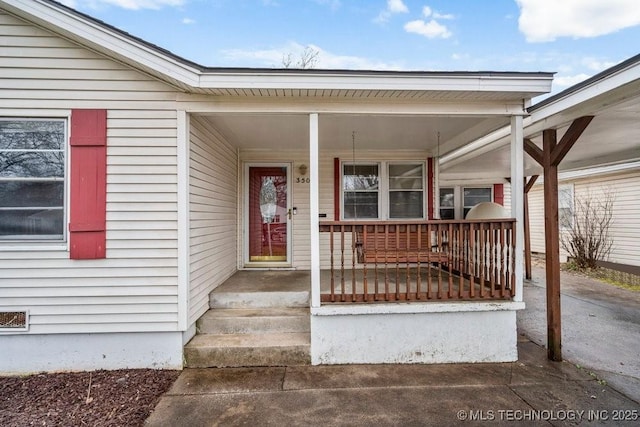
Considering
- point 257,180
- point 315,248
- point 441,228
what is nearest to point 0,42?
point 257,180

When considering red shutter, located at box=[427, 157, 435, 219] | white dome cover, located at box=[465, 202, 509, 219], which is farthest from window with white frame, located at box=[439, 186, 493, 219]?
red shutter, located at box=[427, 157, 435, 219]

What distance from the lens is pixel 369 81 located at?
308cm

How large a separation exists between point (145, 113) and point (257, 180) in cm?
242

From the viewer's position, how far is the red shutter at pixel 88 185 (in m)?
3.09

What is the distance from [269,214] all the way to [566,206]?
33.0 feet

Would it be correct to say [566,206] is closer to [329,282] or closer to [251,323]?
[329,282]

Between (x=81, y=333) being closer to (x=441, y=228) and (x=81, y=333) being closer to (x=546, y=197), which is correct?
(x=441, y=228)

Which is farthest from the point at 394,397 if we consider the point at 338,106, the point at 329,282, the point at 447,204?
the point at 447,204

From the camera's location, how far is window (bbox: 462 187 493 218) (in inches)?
355

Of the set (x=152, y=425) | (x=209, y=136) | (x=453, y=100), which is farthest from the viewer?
(x=209, y=136)

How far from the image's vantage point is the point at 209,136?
3945 mm

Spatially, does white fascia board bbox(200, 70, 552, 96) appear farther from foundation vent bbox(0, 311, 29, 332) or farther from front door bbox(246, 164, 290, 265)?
foundation vent bbox(0, 311, 29, 332)

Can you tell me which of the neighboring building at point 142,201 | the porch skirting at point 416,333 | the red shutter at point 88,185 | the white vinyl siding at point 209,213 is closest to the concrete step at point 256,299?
the white vinyl siding at point 209,213

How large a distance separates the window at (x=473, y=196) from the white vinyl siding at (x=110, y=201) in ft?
26.5
